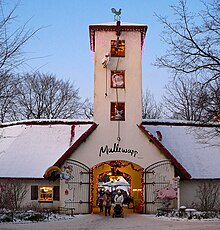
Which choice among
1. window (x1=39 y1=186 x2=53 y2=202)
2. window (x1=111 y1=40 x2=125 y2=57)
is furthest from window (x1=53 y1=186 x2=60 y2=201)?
window (x1=111 y1=40 x2=125 y2=57)

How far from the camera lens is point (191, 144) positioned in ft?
91.5

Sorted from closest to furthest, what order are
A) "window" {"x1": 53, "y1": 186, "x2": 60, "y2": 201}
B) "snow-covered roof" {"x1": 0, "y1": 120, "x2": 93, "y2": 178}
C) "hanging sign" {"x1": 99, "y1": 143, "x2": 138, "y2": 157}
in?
"window" {"x1": 53, "y1": 186, "x2": 60, "y2": 201} < "hanging sign" {"x1": 99, "y1": 143, "x2": 138, "y2": 157} < "snow-covered roof" {"x1": 0, "y1": 120, "x2": 93, "y2": 178}

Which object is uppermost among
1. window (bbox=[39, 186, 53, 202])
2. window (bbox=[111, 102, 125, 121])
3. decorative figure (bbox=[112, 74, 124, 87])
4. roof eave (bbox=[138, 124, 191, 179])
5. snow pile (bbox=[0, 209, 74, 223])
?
decorative figure (bbox=[112, 74, 124, 87])

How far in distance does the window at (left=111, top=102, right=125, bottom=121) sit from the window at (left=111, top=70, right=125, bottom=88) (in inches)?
43.9

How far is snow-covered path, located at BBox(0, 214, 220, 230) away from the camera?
1747 centimetres

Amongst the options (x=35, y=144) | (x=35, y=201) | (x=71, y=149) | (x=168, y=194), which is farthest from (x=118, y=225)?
(x=35, y=144)

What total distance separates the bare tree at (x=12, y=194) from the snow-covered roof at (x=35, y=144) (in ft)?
2.63

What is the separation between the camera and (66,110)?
50469 mm

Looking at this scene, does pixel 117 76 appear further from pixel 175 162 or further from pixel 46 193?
pixel 46 193

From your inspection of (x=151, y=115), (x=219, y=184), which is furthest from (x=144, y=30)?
(x=151, y=115)

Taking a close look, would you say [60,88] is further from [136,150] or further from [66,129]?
[136,150]

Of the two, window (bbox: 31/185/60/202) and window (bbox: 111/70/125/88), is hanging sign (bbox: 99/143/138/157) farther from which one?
window (bbox: 111/70/125/88)

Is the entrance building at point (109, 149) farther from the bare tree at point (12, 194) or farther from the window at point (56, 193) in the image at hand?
the bare tree at point (12, 194)

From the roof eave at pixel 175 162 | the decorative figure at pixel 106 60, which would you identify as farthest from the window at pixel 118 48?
the roof eave at pixel 175 162
